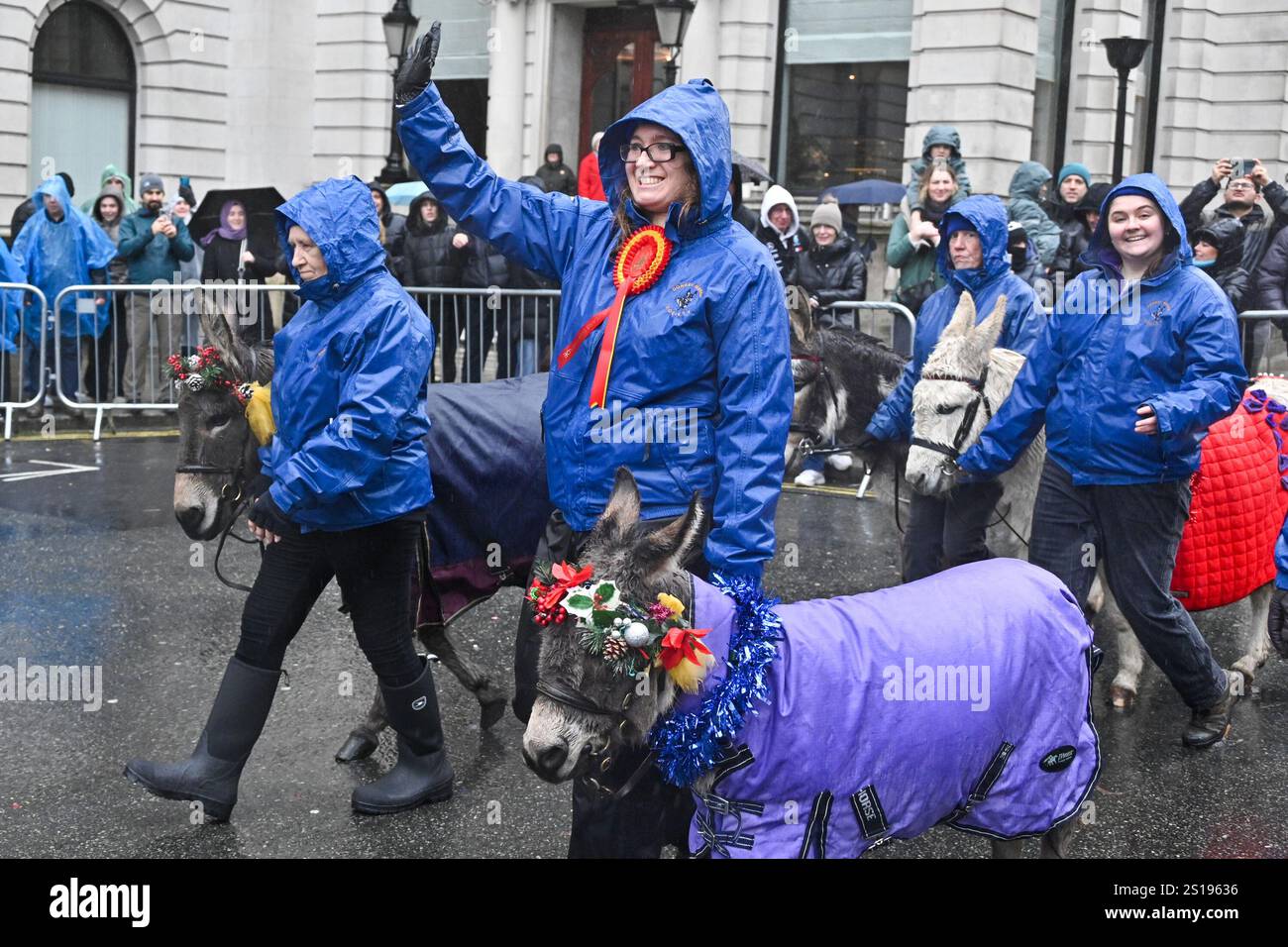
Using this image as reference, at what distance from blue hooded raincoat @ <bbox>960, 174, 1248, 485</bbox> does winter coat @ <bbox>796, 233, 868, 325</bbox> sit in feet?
22.0

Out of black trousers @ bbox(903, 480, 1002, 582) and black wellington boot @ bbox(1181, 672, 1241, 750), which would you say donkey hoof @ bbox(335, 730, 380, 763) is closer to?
black trousers @ bbox(903, 480, 1002, 582)

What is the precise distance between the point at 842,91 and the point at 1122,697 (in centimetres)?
1537

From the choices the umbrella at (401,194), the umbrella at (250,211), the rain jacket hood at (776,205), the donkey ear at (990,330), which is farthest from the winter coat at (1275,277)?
the umbrella at (401,194)

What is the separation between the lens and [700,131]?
163 inches

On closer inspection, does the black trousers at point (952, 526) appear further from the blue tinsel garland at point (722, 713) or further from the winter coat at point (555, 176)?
the winter coat at point (555, 176)

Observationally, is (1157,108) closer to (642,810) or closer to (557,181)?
(557,181)

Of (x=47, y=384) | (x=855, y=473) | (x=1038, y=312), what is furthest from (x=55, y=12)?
(x=1038, y=312)

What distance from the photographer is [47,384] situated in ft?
45.0

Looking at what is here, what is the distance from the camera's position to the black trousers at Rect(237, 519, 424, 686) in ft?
17.1

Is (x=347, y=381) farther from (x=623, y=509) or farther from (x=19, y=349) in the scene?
Answer: (x=19, y=349)

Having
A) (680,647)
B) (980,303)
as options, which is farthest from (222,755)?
(980,303)

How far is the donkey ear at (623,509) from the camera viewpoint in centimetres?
363

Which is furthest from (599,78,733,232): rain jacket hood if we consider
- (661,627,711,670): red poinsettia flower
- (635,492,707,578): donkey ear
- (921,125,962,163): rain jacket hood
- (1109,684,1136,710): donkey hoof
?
(921,125,962,163): rain jacket hood

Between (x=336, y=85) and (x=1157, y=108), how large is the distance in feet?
42.9
